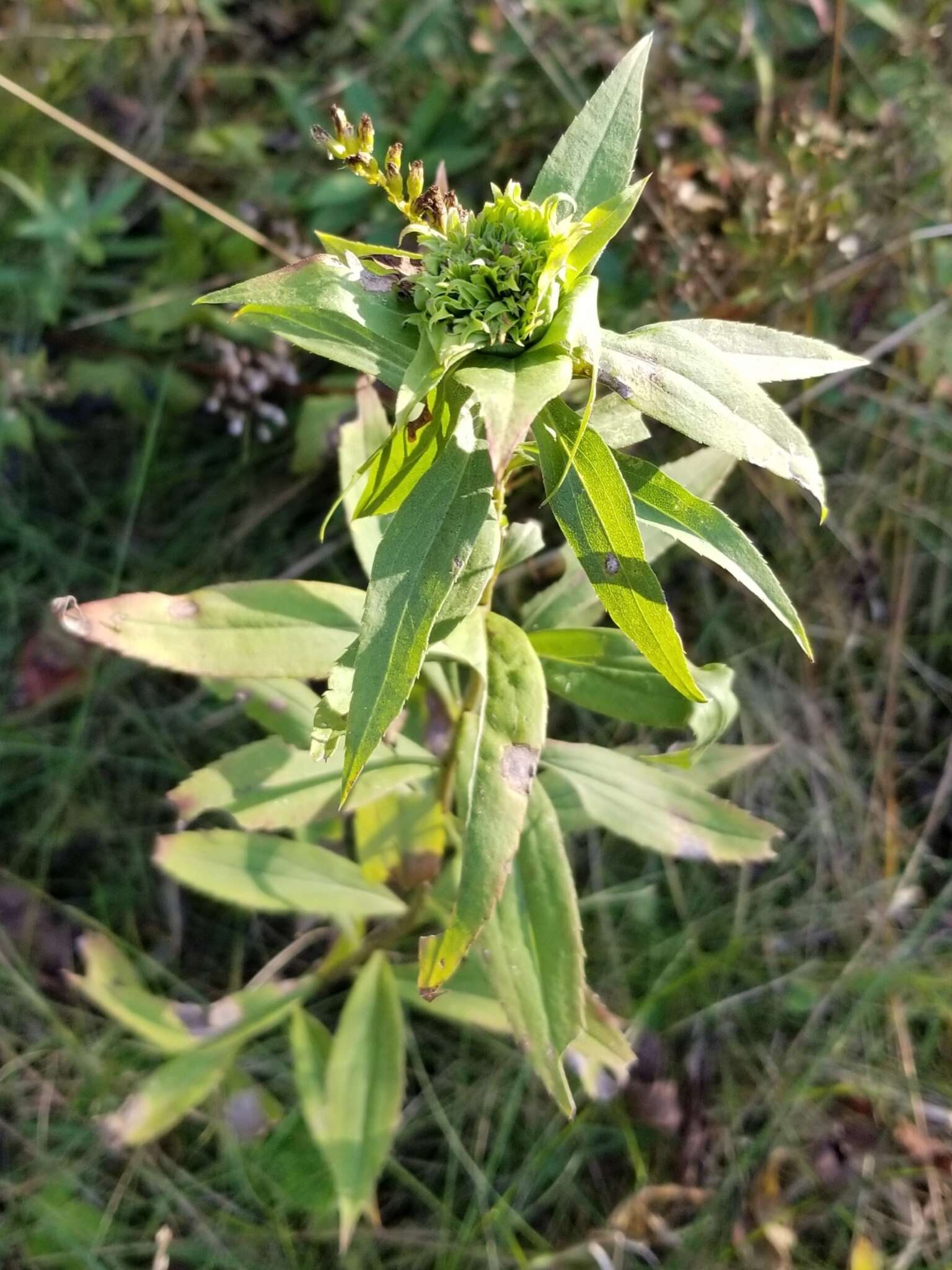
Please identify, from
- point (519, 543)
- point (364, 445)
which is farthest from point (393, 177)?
point (364, 445)

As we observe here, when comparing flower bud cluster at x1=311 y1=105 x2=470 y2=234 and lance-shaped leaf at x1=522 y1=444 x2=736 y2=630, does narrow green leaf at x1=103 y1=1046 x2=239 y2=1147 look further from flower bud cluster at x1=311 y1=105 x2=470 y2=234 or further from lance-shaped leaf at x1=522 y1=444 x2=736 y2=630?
flower bud cluster at x1=311 y1=105 x2=470 y2=234

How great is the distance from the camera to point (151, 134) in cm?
276

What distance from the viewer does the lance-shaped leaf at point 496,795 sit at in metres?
1.25

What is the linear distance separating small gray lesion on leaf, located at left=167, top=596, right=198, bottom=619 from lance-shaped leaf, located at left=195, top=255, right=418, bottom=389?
0.44m

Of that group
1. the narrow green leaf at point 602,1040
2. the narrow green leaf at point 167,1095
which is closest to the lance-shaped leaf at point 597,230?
the narrow green leaf at point 602,1040

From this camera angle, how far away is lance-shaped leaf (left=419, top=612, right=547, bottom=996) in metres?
1.25

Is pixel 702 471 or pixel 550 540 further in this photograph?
pixel 550 540

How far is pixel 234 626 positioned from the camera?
1497 mm

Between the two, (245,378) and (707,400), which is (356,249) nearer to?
(707,400)

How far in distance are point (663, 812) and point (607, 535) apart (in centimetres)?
76

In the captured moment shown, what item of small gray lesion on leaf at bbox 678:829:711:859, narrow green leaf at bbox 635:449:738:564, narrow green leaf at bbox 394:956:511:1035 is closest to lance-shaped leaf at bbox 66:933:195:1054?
narrow green leaf at bbox 394:956:511:1035

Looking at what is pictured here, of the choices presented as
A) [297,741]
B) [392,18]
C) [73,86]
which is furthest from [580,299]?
[73,86]

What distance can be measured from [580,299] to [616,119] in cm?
34

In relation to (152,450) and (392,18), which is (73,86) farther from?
(152,450)
